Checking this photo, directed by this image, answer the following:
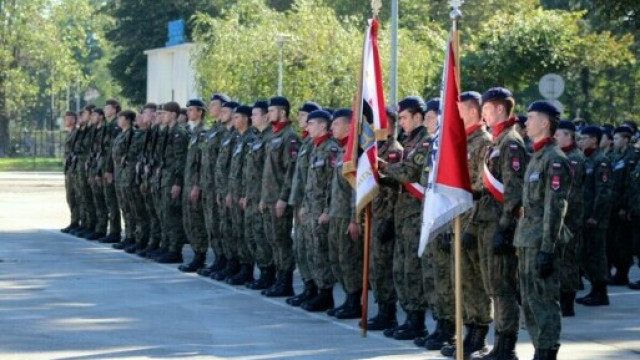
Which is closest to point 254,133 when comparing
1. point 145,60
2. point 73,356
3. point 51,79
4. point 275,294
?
point 275,294

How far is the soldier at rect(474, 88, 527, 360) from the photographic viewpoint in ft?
38.5

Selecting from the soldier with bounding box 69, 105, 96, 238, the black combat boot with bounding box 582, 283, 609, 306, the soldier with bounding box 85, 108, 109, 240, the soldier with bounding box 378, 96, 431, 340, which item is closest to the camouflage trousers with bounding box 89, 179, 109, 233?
the soldier with bounding box 85, 108, 109, 240

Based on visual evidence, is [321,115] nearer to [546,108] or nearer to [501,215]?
[501,215]

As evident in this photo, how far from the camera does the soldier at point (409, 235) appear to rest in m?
13.2

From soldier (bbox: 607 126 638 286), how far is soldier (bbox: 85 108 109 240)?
8716mm

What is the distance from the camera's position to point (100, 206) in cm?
2445

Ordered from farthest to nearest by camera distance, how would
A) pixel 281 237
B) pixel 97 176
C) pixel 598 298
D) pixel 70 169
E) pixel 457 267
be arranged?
pixel 70 169
pixel 97 176
pixel 281 237
pixel 598 298
pixel 457 267

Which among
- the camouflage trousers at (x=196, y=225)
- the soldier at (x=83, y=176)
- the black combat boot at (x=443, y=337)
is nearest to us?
the black combat boot at (x=443, y=337)

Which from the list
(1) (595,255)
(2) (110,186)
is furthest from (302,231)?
(2) (110,186)

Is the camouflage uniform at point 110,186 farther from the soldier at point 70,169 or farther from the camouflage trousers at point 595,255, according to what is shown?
the camouflage trousers at point 595,255

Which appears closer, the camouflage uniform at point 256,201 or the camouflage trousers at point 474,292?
the camouflage trousers at point 474,292

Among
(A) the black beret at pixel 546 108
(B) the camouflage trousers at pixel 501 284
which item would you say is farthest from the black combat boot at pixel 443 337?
(A) the black beret at pixel 546 108

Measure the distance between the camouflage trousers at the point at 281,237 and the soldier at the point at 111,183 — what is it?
742 centimetres

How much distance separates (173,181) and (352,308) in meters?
6.21
